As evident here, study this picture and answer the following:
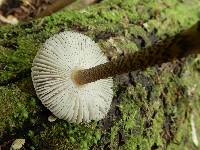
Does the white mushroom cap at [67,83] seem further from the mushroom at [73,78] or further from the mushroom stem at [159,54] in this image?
the mushroom stem at [159,54]

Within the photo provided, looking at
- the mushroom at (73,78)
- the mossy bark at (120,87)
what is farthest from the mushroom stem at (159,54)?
the mossy bark at (120,87)

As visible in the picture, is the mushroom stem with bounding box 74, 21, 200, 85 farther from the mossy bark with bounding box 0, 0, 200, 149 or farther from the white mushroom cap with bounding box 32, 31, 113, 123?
the mossy bark with bounding box 0, 0, 200, 149

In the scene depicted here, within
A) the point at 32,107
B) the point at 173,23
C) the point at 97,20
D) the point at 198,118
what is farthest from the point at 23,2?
the point at 198,118

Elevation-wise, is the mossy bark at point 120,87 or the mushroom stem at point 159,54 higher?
the mushroom stem at point 159,54

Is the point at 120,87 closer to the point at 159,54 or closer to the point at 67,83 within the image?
the point at 67,83

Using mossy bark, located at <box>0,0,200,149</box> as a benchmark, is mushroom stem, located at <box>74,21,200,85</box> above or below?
above

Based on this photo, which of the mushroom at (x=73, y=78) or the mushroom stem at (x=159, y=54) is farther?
the mushroom at (x=73, y=78)

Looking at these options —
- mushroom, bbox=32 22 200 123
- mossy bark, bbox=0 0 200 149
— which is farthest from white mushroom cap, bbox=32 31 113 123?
mossy bark, bbox=0 0 200 149

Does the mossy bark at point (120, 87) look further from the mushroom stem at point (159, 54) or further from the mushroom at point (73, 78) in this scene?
the mushroom stem at point (159, 54)
